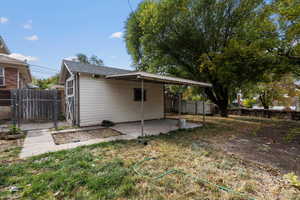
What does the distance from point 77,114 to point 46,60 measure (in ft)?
71.3

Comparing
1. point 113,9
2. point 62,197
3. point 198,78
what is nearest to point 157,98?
point 198,78

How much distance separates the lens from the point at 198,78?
34.9 ft

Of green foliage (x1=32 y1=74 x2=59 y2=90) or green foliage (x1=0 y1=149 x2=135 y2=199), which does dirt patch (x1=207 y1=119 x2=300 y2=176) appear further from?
green foliage (x1=32 y1=74 x2=59 y2=90)

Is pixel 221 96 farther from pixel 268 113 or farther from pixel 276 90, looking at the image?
pixel 276 90

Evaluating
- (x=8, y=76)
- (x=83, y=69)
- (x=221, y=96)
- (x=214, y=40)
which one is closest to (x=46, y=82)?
(x=8, y=76)

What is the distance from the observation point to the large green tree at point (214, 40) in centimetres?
607

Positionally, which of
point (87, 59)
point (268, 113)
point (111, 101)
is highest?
point (87, 59)

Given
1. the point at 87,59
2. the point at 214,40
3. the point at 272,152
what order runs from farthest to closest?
the point at 87,59 → the point at 214,40 → the point at 272,152

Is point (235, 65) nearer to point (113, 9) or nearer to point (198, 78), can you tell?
point (198, 78)

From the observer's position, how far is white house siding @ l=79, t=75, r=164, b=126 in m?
6.44

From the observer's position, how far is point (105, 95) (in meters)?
7.02

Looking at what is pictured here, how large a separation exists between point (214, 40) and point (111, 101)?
7834 millimetres

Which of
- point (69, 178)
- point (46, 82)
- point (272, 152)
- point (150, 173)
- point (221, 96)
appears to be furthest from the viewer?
point (46, 82)

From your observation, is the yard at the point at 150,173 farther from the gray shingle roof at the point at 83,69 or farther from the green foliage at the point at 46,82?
the green foliage at the point at 46,82
